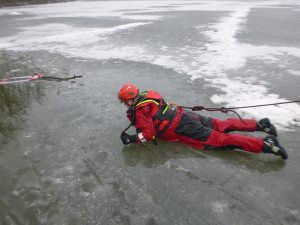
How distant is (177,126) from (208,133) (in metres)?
0.42

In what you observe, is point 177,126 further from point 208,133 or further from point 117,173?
point 117,173

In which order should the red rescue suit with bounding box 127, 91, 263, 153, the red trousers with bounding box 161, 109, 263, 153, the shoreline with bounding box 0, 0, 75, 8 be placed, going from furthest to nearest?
the shoreline with bounding box 0, 0, 75, 8, the red rescue suit with bounding box 127, 91, 263, 153, the red trousers with bounding box 161, 109, 263, 153

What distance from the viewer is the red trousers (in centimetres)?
262

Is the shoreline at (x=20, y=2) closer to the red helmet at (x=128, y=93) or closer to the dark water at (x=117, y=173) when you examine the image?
the dark water at (x=117, y=173)

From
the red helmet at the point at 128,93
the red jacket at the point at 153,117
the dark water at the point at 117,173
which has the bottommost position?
the dark water at the point at 117,173

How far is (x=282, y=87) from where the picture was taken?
4.46 metres

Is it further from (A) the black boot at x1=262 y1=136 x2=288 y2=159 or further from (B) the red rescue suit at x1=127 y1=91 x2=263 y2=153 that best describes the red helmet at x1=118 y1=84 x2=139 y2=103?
(A) the black boot at x1=262 y1=136 x2=288 y2=159

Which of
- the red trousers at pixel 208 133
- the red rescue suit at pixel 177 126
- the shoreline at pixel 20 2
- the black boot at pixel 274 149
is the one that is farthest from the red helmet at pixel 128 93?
the shoreline at pixel 20 2

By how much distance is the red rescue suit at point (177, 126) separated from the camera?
108 inches

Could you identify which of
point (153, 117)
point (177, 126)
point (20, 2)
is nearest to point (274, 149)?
point (177, 126)

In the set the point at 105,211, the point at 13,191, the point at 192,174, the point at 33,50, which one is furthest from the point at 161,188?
the point at 33,50

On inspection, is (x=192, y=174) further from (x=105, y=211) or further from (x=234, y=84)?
(x=234, y=84)

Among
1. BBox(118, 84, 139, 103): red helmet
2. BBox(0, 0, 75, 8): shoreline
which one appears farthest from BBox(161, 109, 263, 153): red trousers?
BBox(0, 0, 75, 8): shoreline

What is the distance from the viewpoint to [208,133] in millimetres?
2803
